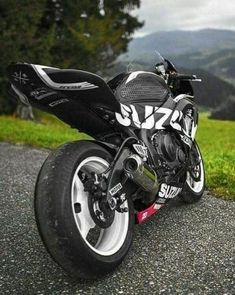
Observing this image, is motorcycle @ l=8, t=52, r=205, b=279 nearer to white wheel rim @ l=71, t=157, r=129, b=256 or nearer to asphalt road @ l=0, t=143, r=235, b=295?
white wheel rim @ l=71, t=157, r=129, b=256

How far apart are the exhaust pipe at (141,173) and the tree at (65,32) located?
1309cm

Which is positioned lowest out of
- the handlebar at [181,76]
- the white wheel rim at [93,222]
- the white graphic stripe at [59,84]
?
the white wheel rim at [93,222]

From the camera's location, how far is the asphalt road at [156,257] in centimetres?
300

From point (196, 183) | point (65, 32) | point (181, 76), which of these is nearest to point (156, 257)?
point (196, 183)

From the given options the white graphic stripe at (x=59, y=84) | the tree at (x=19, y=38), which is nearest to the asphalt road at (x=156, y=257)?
the white graphic stripe at (x=59, y=84)

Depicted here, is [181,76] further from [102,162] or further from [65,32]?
[65,32]

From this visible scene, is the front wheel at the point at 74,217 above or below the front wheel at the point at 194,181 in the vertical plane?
above

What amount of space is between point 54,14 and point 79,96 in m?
18.1

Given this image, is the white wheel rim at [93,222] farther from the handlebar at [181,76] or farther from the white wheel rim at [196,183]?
the handlebar at [181,76]

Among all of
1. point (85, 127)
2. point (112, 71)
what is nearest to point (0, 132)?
point (85, 127)

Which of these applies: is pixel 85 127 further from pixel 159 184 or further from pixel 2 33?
pixel 2 33

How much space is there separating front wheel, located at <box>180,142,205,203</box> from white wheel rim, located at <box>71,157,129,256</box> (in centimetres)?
143

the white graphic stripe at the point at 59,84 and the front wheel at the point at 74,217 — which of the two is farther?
the white graphic stripe at the point at 59,84

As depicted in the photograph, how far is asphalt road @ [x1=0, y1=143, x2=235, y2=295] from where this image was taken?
2996mm
